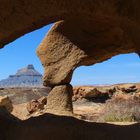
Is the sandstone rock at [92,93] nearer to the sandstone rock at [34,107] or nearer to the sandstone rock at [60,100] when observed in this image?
the sandstone rock at [34,107]

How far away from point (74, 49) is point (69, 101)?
1567mm

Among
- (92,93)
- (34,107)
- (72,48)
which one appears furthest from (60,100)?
(92,93)

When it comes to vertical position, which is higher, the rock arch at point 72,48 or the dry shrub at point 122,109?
the rock arch at point 72,48

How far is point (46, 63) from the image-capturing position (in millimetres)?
11367

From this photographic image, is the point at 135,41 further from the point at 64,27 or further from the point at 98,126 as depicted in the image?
the point at 64,27

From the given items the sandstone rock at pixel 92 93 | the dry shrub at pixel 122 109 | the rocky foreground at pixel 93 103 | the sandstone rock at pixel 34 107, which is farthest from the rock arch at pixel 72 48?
the sandstone rock at pixel 92 93

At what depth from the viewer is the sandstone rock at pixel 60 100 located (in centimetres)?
1119

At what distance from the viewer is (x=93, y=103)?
20.1 metres

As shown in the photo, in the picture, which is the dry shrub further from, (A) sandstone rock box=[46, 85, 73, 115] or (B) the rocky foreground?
(A) sandstone rock box=[46, 85, 73, 115]

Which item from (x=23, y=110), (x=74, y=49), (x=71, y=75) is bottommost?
(x=23, y=110)

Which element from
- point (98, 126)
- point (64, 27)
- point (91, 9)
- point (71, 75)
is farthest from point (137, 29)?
point (71, 75)

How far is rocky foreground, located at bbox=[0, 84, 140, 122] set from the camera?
13836 millimetres

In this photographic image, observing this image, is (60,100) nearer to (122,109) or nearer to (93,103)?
(122,109)

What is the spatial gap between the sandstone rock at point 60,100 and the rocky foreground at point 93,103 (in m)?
0.62
